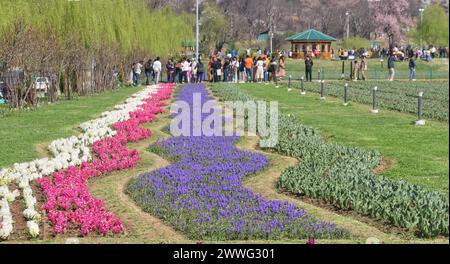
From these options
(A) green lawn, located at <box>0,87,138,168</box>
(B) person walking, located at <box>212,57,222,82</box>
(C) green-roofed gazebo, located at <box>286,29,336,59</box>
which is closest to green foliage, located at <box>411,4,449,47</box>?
(A) green lawn, located at <box>0,87,138,168</box>

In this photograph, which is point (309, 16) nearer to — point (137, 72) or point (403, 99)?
point (137, 72)

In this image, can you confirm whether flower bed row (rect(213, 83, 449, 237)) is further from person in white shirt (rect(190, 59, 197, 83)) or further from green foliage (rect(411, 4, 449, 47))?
person in white shirt (rect(190, 59, 197, 83))

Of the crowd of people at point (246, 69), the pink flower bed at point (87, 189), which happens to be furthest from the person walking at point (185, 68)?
the pink flower bed at point (87, 189)

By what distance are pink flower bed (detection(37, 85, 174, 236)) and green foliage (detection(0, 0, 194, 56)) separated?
8.73 metres

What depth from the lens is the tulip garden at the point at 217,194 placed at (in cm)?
766

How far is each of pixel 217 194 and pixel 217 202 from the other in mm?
419

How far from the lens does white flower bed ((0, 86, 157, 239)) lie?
26.6ft

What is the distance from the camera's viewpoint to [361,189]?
899 centimetres

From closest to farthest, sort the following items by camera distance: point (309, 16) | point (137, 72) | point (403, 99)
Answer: point (403, 99), point (137, 72), point (309, 16)

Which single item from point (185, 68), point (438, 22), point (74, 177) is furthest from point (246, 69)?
point (74, 177)

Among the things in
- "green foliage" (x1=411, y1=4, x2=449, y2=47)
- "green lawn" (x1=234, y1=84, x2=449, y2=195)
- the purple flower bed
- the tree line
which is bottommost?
the purple flower bed

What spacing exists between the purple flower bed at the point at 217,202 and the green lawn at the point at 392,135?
7.39 feet
